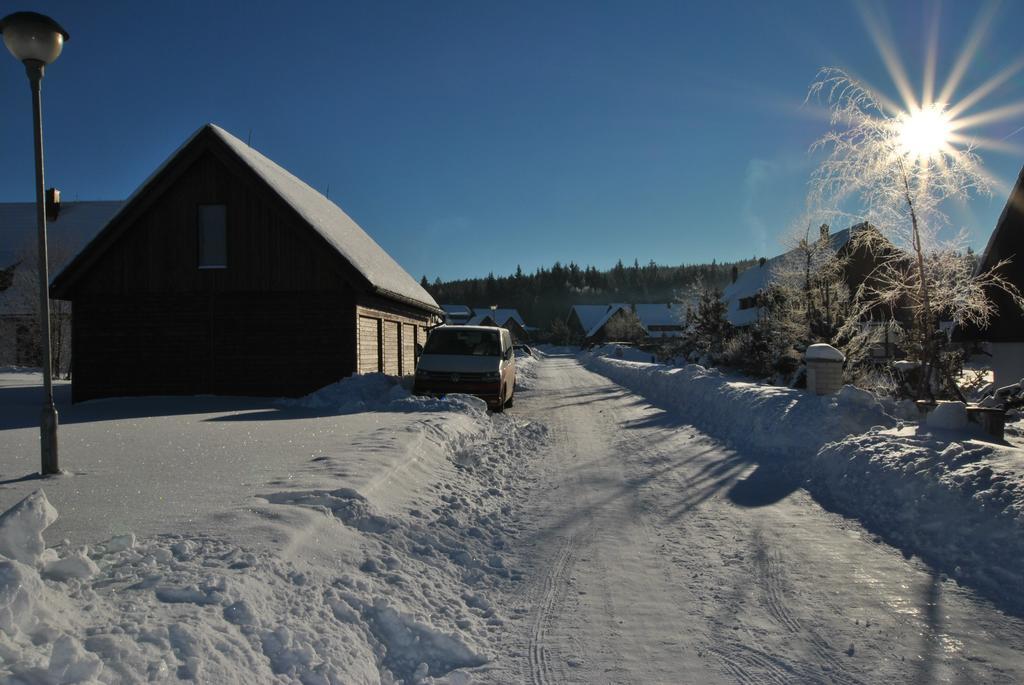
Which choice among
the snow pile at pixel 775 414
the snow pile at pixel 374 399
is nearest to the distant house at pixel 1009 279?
the snow pile at pixel 775 414

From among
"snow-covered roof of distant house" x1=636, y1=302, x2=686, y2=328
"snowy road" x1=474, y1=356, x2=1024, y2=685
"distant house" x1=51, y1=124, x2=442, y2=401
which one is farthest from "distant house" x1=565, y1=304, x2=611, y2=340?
"snowy road" x1=474, y1=356, x2=1024, y2=685

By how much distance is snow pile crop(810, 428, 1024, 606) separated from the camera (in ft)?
16.4

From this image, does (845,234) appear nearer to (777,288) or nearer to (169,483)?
(777,288)

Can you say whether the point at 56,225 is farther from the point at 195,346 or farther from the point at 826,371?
the point at 826,371

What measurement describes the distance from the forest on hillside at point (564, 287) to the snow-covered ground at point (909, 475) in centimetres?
13685

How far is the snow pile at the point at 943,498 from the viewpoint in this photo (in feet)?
16.4

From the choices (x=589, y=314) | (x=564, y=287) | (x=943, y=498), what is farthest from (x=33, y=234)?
(x=564, y=287)

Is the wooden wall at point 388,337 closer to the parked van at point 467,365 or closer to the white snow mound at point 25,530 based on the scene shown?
the parked van at point 467,365

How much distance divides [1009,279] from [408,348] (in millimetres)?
17951

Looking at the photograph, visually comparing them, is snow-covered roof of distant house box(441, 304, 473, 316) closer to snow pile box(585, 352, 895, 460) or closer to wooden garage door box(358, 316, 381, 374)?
wooden garage door box(358, 316, 381, 374)

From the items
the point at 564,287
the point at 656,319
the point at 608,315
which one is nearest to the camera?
the point at 608,315

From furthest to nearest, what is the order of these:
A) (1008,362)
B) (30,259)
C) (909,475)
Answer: (30,259) → (1008,362) → (909,475)

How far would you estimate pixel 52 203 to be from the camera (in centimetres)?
2748

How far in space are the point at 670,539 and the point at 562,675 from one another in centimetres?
263
